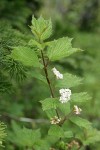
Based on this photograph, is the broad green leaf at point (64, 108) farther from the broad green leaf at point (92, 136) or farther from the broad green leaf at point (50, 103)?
the broad green leaf at point (92, 136)

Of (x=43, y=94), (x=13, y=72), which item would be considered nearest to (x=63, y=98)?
(x=13, y=72)

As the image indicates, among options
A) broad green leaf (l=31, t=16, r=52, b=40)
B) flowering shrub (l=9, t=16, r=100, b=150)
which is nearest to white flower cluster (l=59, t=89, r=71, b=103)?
flowering shrub (l=9, t=16, r=100, b=150)

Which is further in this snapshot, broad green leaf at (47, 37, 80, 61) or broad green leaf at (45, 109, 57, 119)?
broad green leaf at (45, 109, 57, 119)

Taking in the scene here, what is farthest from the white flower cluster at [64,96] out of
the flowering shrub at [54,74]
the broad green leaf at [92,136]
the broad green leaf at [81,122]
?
the broad green leaf at [92,136]

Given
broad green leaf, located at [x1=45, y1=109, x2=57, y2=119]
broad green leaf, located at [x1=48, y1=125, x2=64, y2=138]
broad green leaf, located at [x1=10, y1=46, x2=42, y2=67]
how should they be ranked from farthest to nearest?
broad green leaf, located at [x1=45, y1=109, x2=57, y2=119] < broad green leaf, located at [x1=48, y1=125, x2=64, y2=138] < broad green leaf, located at [x1=10, y1=46, x2=42, y2=67]

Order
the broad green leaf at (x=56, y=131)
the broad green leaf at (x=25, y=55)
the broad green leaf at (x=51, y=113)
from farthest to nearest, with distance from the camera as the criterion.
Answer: the broad green leaf at (x=51, y=113) → the broad green leaf at (x=56, y=131) → the broad green leaf at (x=25, y=55)

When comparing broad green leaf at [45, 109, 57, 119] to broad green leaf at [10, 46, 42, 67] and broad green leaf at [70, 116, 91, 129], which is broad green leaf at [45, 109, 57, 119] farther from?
broad green leaf at [10, 46, 42, 67]

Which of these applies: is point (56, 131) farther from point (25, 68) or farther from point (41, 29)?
point (41, 29)
